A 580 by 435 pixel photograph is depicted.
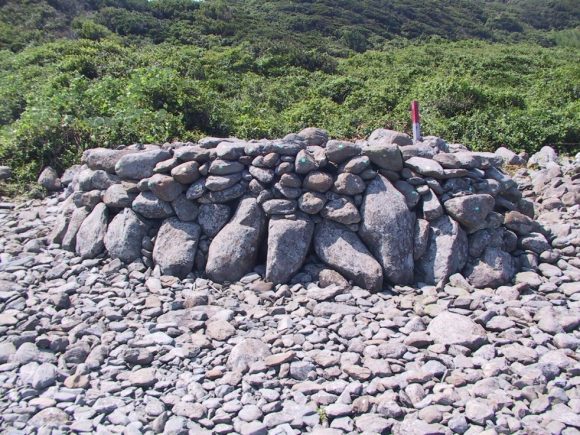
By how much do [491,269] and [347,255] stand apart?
1.38 m

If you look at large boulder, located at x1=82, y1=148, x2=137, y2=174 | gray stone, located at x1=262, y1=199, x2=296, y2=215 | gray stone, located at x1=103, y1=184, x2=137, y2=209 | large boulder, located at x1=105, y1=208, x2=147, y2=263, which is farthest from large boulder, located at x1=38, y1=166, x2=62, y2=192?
gray stone, located at x1=262, y1=199, x2=296, y2=215

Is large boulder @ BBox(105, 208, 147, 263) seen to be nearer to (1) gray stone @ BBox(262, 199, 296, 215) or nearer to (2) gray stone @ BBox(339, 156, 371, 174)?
(1) gray stone @ BBox(262, 199, 296, 215)

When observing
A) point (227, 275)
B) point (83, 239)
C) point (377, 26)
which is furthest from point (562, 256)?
point (377, 26)

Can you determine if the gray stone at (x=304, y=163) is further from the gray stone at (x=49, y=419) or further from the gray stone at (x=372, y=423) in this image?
the gray stone at (x=49, y=419)

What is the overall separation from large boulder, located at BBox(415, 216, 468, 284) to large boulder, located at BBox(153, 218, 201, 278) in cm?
228

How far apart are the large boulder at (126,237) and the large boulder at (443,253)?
114 inches

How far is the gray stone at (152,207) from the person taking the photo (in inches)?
231

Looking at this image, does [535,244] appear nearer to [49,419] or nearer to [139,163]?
[139,163]

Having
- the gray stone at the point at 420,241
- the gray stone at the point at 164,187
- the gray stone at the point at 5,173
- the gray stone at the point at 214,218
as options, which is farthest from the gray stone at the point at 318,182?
the gray stone at the point at 5,173

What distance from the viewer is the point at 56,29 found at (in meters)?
26.7

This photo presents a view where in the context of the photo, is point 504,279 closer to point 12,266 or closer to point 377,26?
point 12,266

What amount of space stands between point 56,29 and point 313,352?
27121 mm

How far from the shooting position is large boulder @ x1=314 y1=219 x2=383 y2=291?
17.3ft

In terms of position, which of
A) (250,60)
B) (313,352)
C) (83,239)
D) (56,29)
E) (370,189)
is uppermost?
(56,29)
